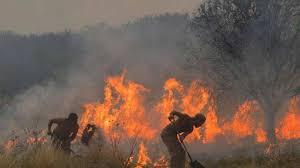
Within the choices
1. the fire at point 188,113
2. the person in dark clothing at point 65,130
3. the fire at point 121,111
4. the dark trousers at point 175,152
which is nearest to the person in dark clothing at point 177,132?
the dark trousers at point 175,152

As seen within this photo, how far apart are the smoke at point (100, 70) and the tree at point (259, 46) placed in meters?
9.50

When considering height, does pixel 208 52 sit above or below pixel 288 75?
above

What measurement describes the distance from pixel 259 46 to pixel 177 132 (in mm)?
12571

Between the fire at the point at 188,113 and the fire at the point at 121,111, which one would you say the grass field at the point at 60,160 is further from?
the fire at the point at 121,111

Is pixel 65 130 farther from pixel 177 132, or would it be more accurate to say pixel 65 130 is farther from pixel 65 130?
pixel 177 132

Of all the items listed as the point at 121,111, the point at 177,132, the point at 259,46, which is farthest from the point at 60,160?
the point at 121,111

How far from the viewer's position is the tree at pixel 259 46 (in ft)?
74.6

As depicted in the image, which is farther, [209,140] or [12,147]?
[209,140]

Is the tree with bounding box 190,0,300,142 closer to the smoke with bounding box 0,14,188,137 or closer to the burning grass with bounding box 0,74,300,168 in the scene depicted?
the burning grass with bounding box 0,74,300,168

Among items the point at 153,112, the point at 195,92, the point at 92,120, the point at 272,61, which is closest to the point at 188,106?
the point at 195,92

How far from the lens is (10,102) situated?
40.7 meters

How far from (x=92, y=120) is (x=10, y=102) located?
48.1 feet

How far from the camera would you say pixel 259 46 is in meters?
23.2

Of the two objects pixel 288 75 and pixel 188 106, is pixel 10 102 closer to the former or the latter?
pixel 188 106
